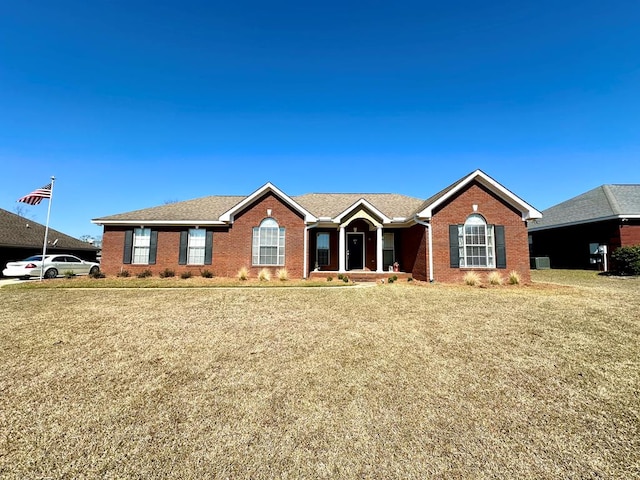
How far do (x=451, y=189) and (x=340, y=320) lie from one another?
10.6m

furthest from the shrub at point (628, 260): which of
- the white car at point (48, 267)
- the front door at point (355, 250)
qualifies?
the white car at point (48, 267)

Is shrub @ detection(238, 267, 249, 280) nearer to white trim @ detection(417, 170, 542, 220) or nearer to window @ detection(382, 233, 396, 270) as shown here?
window @ detection(382, 233, 396, 270)

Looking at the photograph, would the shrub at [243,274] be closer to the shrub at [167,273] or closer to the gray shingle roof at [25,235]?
the shrub at [167,273]

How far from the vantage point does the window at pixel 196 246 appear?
18.1 metres

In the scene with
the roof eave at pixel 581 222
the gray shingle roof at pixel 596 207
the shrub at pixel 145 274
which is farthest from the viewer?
the gray shingle roof at pixel 596 207

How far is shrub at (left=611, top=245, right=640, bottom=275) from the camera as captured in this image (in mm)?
17266

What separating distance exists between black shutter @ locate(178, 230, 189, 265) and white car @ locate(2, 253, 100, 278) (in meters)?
4.37

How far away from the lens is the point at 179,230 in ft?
59.8

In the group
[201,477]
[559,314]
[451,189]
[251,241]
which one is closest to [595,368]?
[559,314]

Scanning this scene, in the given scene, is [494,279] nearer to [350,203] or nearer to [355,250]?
[355,250]

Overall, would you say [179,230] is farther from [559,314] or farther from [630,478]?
[630,478]

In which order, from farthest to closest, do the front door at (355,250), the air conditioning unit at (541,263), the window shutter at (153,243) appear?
the air conditioning unit at (541,263)
the front door at (355,250)
the window shutter at (153,243)

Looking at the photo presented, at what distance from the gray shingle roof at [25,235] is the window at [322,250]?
70.9 ft

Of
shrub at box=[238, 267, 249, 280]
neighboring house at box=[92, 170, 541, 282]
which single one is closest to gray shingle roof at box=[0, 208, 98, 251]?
neighboring house at box=[92, 170, 541, 282]
